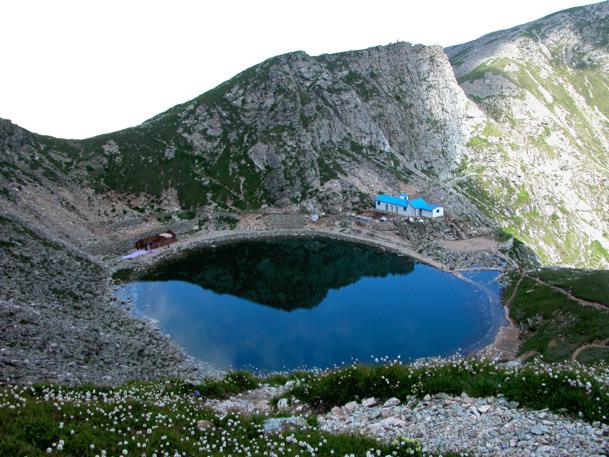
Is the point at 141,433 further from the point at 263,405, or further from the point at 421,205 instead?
the point at 421,205

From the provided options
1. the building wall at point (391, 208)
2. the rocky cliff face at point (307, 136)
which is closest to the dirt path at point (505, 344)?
the building wall at point (391, 208)

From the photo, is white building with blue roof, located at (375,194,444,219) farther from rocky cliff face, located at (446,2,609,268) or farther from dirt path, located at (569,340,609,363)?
dirt path, located at (569,340,609,363)

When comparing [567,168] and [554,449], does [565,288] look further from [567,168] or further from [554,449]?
[567,168]

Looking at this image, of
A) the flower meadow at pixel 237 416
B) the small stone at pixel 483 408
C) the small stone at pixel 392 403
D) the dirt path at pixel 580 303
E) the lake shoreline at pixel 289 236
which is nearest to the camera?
the flower meadow at pixel 237 416

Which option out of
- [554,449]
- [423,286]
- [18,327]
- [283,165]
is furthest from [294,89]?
[554,449]

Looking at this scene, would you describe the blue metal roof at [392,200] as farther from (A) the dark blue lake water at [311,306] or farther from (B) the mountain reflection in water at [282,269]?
(B) the mountain reflection in water at [282,269]

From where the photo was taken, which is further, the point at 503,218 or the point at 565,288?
the point at 503,218

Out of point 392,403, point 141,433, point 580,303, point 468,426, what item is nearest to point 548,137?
point 580,303
